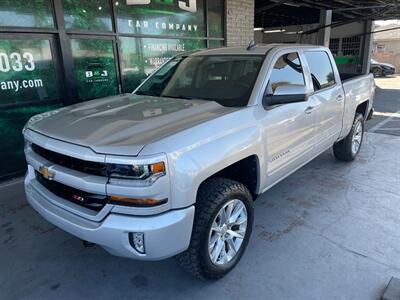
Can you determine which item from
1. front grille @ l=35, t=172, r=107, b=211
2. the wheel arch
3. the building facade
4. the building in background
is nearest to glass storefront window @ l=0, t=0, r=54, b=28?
the building facade

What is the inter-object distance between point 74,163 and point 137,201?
0.57 m

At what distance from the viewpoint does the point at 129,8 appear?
6.36 m

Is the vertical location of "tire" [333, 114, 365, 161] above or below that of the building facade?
below

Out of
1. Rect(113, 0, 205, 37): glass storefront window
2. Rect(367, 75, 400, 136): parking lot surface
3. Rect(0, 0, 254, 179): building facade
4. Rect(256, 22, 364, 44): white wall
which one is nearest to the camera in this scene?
Rect(0, 0, 254, 179): building facade

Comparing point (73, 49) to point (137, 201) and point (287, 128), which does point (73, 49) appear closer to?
point (287, 128)

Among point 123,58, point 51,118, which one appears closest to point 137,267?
point 51,118

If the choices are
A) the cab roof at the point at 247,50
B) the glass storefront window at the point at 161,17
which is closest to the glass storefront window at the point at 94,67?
the glass storefront window at the point at 161,17

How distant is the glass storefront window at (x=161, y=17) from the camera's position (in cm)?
632

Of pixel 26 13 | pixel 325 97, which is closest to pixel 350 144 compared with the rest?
pixel 325 97

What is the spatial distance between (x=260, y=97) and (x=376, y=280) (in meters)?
1.80

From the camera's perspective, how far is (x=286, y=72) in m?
3.51

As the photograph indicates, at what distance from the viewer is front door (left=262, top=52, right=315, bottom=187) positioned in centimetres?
311

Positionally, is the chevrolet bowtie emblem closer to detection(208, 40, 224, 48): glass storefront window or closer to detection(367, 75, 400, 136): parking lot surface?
detection(208, 40, 224, 48): glass storefront window

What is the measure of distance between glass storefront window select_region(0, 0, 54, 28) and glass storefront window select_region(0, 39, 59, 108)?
0.24m
